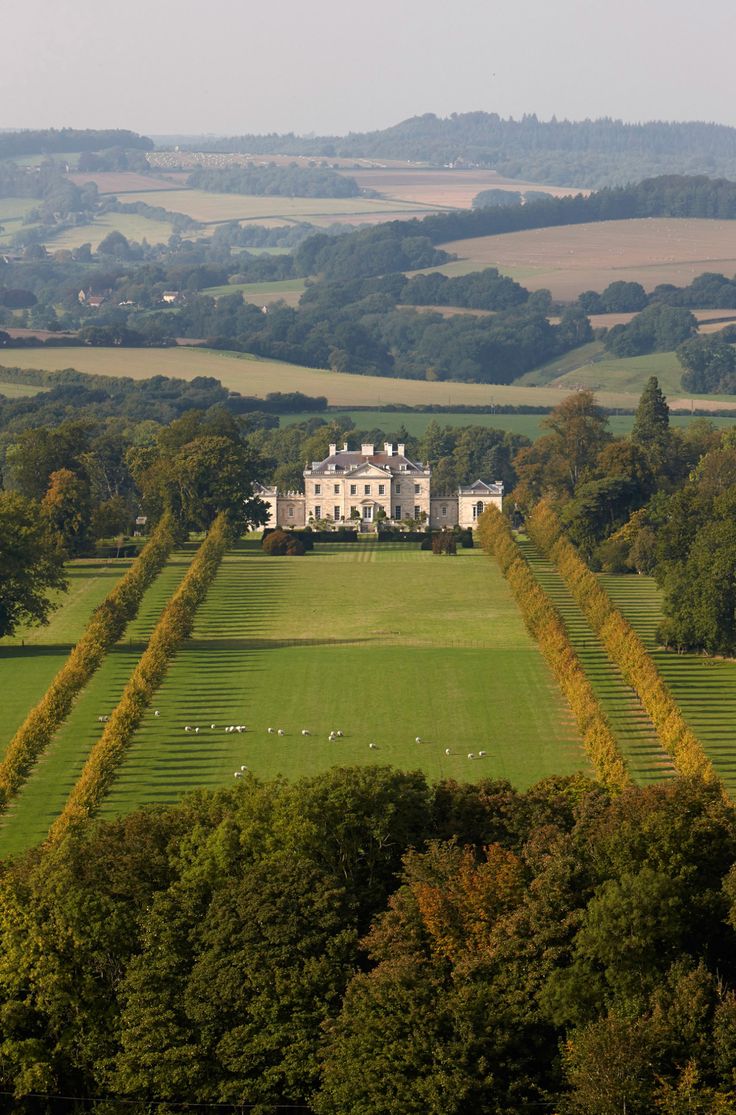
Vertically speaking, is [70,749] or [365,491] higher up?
[70,749]

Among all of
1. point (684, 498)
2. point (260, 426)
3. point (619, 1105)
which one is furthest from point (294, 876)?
point (260, 426)

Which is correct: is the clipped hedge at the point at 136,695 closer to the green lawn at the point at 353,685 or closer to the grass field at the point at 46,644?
the green lawn at the point at 353,685

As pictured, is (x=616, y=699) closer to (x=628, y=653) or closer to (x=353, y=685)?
(x=628, y=653)

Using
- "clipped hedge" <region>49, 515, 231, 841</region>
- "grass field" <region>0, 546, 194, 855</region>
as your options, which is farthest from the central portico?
"grass field" <region>0, 546, 194, 855</region>

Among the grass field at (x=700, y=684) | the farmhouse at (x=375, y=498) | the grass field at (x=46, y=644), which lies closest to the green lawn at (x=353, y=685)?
the grass field at (x=700, y=684)

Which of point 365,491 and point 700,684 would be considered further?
point 365,491

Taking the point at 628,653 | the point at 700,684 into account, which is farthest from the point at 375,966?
the point at 700,684

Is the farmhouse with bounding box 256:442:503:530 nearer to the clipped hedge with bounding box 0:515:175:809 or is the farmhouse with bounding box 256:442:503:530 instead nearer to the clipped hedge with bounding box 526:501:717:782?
the clipped hedge with bounding box 526:501:717:782
